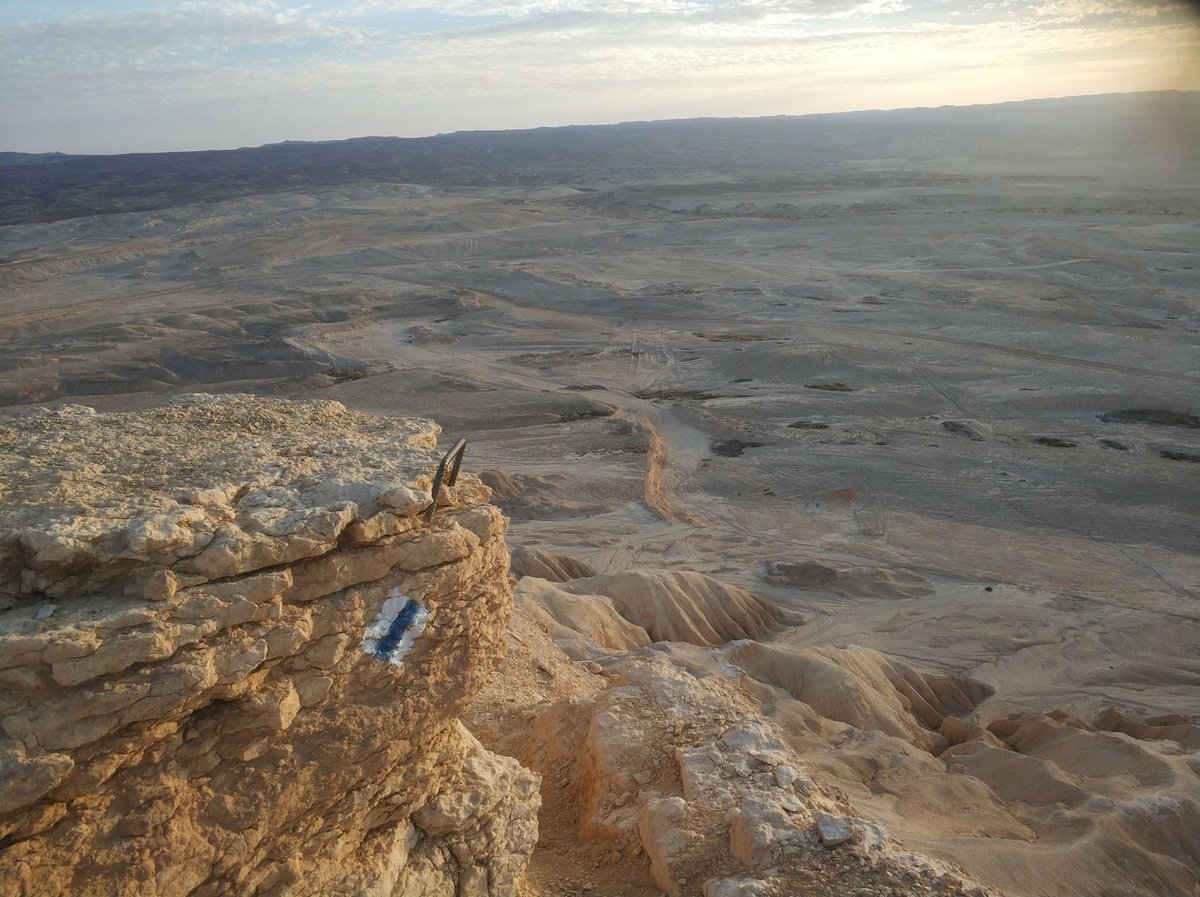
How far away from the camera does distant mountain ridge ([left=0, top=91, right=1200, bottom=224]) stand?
3066 inches

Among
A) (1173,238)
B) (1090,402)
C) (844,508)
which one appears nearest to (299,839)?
(844,508)

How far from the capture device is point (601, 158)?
343ft

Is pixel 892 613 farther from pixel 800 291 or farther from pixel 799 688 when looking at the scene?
pixel 800 291

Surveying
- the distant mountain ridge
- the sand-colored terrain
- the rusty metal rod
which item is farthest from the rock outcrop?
the distant mountain ridge

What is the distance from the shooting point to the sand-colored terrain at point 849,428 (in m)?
8.46

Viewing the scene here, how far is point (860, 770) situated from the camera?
25.7ft

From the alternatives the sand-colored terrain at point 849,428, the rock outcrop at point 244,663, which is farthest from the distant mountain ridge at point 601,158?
the rock outcrop at point 244,663

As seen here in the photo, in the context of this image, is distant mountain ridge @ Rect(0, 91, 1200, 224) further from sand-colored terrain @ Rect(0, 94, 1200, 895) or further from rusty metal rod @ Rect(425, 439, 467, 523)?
rusty metal rod @ Rect(425, 439, 467, 523)

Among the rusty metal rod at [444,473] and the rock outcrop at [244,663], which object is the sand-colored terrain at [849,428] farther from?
the rusty metal rod at [444,473]

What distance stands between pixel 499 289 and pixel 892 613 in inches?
988

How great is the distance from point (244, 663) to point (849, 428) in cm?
1715

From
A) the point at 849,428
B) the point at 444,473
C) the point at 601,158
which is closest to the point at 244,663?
the point at 444,473

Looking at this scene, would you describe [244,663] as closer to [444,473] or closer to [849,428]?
[444,473]

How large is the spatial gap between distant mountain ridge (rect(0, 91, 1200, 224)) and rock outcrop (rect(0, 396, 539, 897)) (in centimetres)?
7202
